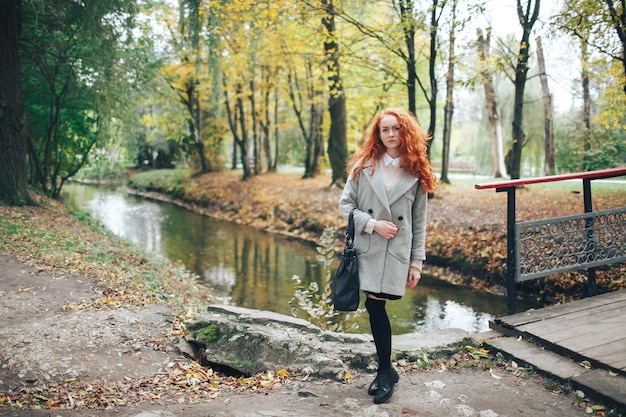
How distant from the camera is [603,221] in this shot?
5738 mm

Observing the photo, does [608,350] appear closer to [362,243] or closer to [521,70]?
[362,243]

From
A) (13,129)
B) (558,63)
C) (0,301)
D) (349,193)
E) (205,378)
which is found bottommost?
(205,378)

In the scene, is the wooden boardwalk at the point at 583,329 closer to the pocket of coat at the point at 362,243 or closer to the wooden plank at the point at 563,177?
the wooden plank at the point at 563,177

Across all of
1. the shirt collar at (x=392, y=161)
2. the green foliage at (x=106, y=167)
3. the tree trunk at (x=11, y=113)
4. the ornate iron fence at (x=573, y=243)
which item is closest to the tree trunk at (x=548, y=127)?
the ornate iron fence at (x=573, y=243)

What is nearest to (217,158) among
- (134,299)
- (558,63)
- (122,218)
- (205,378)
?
(122,218)

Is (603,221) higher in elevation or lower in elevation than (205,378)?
higher

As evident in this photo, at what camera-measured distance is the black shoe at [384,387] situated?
3412 mm

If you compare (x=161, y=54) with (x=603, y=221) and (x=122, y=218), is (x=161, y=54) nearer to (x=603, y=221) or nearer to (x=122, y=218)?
(x=122, y=218)

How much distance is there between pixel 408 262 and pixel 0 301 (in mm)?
4292

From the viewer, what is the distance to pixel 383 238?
3385mm

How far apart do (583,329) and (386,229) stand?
96.0 inches

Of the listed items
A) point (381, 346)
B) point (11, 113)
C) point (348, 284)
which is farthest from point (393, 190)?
point (11, 113)

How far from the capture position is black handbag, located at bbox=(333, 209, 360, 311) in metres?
3.35

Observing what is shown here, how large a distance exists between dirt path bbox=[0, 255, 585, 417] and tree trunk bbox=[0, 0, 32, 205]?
6019mm
